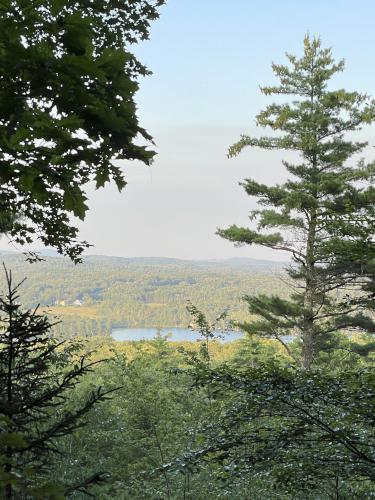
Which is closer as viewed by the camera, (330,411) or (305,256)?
(330,411)

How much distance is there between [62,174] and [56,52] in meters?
0.56

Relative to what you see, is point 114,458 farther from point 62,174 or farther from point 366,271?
point 62,174

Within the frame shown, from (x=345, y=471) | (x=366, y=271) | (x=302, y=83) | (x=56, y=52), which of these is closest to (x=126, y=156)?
(x=56, y=52)

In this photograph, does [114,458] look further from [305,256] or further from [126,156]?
[126,156]

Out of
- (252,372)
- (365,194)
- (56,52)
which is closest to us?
(56,52)

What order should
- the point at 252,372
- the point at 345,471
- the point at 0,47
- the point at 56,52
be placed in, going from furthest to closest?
the point at 252,372 → the point at 345,471 → the point at 56,52 → the point at 0,47

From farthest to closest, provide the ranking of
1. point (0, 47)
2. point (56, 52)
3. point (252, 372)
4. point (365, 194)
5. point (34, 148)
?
point (365, 194) → point (252, 372) → point (56, 52) → point (0, 47) → point (34, 148)

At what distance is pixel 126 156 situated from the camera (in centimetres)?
213

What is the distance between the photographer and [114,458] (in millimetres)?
18016

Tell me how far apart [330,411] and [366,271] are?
1366 centimetres

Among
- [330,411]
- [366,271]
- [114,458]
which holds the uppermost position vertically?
[366,271]

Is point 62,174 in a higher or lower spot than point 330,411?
higher

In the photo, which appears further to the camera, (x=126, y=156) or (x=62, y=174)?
(x=126, y=156)

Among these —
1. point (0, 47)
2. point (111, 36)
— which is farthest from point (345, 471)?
point (111, 36)
